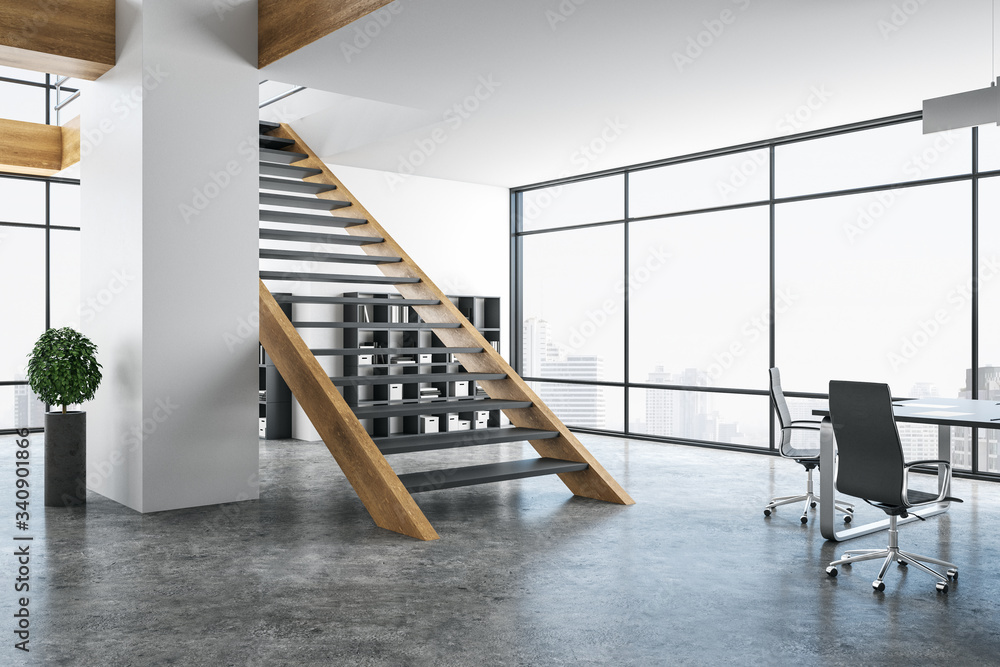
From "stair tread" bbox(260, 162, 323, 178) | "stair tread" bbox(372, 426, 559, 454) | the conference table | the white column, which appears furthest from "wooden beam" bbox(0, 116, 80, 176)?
the conference table

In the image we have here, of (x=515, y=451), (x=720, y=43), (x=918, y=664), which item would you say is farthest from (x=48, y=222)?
(x=918, y=664)

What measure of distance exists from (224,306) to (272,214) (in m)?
1.14

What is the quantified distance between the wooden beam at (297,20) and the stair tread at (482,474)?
293 centimetres

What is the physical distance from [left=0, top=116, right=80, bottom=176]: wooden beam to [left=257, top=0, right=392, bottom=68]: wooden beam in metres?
3.30

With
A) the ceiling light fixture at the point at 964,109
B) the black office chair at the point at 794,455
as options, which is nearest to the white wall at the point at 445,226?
the black office chair at the point at 794,455

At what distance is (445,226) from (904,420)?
696 cm

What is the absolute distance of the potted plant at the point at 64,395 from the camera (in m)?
5.60

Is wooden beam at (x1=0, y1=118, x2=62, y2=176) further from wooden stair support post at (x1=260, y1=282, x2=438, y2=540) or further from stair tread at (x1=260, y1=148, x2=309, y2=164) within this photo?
wooden stair support post at (x1=260, y1=282, x2=438, y2=540)

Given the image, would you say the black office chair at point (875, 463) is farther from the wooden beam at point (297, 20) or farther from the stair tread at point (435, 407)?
the wooden beam at point (297, 20)

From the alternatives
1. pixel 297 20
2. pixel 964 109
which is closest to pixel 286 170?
pixel 297 20

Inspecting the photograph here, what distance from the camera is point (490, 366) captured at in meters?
6.64

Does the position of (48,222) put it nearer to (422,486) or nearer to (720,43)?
(422,486)

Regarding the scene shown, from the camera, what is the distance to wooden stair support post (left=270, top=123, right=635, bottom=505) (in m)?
6.07

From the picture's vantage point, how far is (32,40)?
550 centimetres
